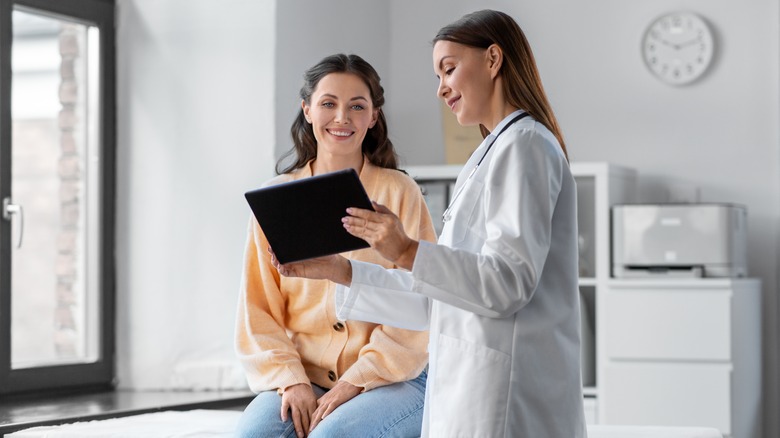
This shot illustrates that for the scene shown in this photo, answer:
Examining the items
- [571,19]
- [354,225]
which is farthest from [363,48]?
[354,225]

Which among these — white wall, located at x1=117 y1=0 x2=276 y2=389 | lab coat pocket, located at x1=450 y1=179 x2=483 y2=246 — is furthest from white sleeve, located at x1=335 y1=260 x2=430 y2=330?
white wall, located at x1=117 y1=0 x2=276 y2=389

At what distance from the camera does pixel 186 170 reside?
3.59 meters

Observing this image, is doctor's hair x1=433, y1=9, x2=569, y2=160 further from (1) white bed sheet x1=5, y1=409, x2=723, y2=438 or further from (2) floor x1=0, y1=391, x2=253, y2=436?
(2) floor x1=0, y1=391, x2=253, y2=436

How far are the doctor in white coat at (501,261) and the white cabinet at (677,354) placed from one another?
7.88ft

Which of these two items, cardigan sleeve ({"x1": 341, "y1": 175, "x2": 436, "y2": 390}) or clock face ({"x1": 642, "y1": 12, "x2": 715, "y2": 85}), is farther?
clock face ({"x1": 642, "y1": 12, "x2": 715, "y2": 85})

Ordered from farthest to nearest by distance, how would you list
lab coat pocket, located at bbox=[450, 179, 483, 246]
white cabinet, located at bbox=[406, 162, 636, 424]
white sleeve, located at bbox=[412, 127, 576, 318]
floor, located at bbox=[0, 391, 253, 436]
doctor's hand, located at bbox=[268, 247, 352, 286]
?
white cabinet, located at bbox=[406, 162, 636, 424]
floor, located at bbox=[0, 391, 253, 436]
doctor's hand, located at bbox=[268, 247, 352, 286]
lab coat pocket, located at bbox=[450, 179, 483, 246]
white sleeve, located at bbox=[412, 127, 576, 318]

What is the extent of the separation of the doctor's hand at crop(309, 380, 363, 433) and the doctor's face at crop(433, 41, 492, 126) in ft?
2.14

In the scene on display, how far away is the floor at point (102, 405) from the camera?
111 inches

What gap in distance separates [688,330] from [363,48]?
1.72m

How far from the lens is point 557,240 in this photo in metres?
1.58

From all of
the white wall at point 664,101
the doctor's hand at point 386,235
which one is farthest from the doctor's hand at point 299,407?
the white wall at point 664,101

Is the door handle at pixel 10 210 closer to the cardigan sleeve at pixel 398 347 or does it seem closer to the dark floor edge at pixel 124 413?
the dark floor edge at pixel 124 413

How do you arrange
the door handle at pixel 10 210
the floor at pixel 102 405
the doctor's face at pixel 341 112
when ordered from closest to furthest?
the doctor's face at pixel 341 112
the floor at pixel 102 405
the door handle at pixel 10 210

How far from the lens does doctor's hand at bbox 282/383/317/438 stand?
2059mm
